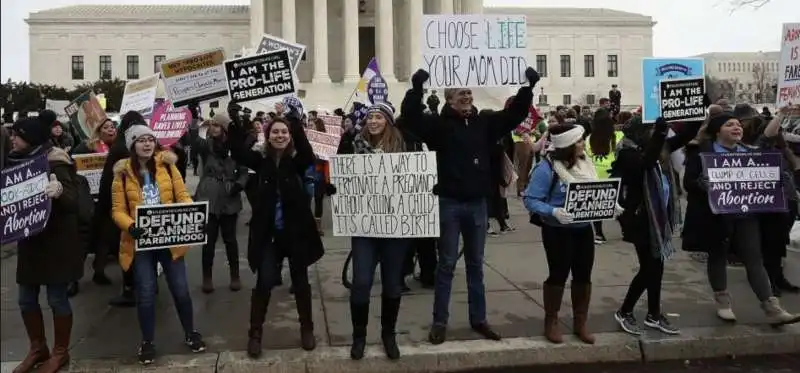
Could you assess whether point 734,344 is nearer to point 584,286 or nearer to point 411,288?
point 584,286

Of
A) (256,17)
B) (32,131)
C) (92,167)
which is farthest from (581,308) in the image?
(256,17)

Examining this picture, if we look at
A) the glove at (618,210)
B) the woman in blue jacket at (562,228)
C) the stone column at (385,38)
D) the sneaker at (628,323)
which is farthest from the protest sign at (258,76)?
the stone column at (385,38)

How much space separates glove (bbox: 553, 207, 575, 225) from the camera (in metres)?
5.46

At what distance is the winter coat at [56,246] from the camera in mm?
5164

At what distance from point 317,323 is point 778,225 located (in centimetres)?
472

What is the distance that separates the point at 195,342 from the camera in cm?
571

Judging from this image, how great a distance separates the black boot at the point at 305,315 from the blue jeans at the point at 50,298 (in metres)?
1.75

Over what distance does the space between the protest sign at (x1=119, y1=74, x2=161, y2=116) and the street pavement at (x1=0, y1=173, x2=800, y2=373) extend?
2.37 meters

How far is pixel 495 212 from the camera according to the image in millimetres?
11203

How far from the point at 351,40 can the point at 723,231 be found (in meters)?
51.8

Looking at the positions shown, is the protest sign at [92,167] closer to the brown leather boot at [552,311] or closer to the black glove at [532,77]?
the black glove at [532,77]

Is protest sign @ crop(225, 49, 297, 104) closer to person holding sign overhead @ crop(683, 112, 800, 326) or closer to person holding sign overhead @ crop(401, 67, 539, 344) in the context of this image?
person holding sign overhead @ crop(401, 67, 539, 344)

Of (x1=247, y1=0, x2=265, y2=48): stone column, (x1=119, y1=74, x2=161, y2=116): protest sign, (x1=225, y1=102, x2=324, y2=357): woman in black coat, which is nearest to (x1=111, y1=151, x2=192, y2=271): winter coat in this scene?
(x1=225, y1=102, x2=324, y2=357): woman in black coat

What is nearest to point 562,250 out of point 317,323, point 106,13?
point 317,323
